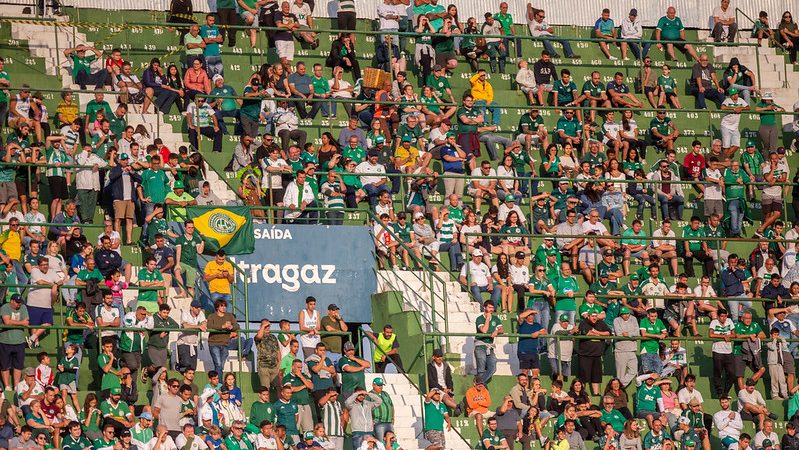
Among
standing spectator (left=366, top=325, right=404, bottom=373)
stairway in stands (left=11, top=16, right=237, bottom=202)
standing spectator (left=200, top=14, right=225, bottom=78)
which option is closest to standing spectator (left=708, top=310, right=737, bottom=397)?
standing spectator (left=366, top=325, right=404, bottom=373)

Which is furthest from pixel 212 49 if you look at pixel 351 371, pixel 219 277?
pixel 351 371

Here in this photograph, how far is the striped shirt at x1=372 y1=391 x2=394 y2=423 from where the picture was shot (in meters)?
28.8

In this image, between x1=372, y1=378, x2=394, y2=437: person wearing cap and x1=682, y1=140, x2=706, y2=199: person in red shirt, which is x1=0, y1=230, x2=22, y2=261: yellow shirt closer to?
x1=372, y1=378, x2=394, y2=437: person wearing cap

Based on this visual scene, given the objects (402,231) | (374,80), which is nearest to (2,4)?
(374,80)

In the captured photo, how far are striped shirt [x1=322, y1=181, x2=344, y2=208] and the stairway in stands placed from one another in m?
1.58

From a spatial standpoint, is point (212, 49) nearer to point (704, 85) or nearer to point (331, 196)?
point (331, 196)

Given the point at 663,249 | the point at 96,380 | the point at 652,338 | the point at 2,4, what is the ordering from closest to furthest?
the point at 96,380 < the point at 652,338 < the point at 663,249 < the point at 2,4

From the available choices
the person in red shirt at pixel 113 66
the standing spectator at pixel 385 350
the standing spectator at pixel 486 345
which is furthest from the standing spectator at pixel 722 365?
the person in red shirt at pixel 113 66

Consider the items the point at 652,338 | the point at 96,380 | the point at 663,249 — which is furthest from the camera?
the point at 663,249

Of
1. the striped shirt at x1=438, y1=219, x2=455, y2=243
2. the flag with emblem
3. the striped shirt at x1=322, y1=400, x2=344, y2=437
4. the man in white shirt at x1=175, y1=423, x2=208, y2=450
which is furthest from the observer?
the striped shirt at x1=438, y1=219, x2=455, y2=243

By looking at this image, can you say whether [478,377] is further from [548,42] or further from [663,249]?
[548,42]

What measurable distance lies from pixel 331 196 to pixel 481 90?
5.08 metres

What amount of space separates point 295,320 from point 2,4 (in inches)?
397

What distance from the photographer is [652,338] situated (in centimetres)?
3195
